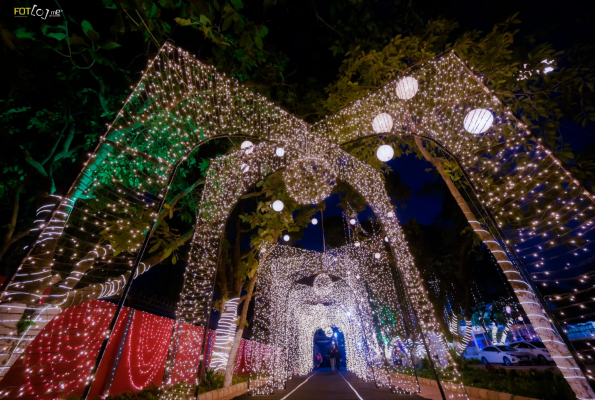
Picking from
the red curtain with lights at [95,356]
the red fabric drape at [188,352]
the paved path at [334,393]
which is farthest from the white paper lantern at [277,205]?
the paved path at [334,393]

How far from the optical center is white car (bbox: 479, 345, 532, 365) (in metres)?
11.2

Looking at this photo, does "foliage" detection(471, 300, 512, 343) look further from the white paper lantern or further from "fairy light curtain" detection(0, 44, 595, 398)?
the white paper lantern

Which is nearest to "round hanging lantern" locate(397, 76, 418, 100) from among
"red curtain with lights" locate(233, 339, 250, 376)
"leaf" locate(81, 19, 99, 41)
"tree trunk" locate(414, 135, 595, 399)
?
"tree trunk" locate(414, 135, 595, 399)

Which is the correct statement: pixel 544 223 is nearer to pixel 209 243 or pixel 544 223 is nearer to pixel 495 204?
pixel 495 204

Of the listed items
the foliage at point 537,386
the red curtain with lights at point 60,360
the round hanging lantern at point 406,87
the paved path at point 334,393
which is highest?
the round hanging lantern at point 406,87

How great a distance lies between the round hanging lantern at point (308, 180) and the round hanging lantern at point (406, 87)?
1411 millimetres

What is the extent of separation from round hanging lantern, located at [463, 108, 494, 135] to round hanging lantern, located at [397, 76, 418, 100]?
0.79 meters

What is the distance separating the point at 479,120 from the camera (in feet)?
9.19

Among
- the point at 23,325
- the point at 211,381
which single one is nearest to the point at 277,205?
the point at 23,325

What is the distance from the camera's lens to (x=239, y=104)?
361 centimetres

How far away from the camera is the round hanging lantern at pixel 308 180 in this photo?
4.21 meters

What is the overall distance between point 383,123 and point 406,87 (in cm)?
50

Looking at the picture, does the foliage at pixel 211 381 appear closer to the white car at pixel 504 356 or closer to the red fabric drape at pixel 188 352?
the red fabric drape at pixel 188 352

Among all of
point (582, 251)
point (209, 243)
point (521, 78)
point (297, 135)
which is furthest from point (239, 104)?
point (582, 251)
